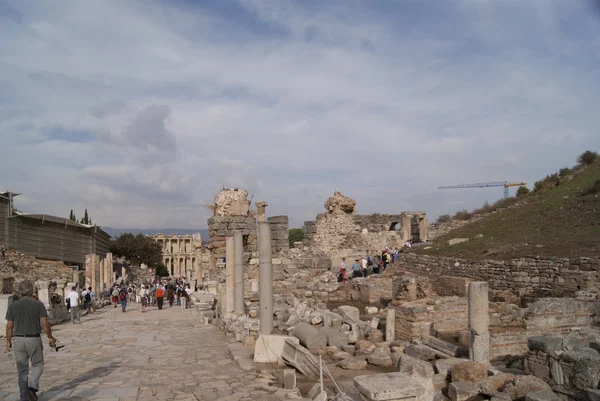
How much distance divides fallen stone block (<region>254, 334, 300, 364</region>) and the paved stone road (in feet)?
1.55

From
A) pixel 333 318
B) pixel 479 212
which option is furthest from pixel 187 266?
pixel 333 318

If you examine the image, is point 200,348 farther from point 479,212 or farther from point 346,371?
point 479,212

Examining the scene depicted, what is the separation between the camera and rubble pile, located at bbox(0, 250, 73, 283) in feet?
82.4

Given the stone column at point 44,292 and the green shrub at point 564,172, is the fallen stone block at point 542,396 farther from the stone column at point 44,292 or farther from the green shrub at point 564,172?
the green shrub at point 564,172

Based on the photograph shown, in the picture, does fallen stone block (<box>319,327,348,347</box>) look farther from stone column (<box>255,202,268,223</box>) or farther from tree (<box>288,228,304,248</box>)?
tree (<box>288,228,304,248</box>)

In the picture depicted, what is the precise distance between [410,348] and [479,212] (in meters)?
37.7

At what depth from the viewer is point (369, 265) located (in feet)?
88.6

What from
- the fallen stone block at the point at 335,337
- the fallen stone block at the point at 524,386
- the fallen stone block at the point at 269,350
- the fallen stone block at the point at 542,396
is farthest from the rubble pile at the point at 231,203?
the fallen stone block at the point at 542,396

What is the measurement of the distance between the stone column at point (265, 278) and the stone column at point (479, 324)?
3.76 metres

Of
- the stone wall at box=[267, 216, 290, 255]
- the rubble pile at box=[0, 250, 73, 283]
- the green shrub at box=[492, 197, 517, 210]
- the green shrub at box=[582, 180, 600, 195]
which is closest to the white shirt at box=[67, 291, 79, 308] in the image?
the stone wall at box=[267, 216, 290, 255]

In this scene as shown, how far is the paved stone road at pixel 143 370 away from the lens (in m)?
6.79

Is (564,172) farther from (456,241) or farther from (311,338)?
(311,338)

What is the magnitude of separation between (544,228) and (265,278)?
69.2ft

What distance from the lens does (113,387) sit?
23.6ft
